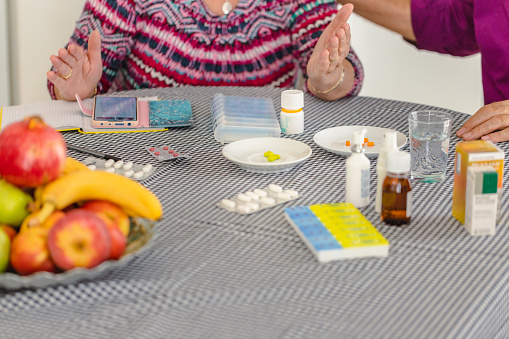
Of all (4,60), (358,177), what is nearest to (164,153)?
(358,177)

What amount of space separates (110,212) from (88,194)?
0.04 metres

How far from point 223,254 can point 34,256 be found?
10.0 inches

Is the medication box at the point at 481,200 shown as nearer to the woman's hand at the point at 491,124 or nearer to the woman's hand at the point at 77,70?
the woman's hand at the point at 491,124

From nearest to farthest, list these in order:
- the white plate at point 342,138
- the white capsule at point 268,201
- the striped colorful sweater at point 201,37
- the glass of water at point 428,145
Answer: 1. the white capsule at point 268,201
2. the glass of water at point 428,145
3. the white plate at point 342,138
4. the striped colorful sweater at point 201,37

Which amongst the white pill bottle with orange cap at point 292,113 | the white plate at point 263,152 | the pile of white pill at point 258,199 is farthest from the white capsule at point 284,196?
the white pill bottle with orange cap at point 292,113

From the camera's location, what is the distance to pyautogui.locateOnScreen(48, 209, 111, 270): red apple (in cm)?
79

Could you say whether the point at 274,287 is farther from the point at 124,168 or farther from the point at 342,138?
the point at 342,138

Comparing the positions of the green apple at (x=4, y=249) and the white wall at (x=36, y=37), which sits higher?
the white wall at (x=36, y=37)

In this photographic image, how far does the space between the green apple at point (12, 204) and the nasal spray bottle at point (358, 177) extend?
473 mm

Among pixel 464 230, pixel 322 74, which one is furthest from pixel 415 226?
pixel 322 74

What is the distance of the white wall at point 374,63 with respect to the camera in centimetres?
246

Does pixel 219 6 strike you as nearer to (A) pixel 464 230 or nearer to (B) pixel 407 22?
(B) pixel 407 22

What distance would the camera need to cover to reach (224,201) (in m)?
1.08

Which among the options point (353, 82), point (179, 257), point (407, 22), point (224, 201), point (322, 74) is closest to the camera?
point (179, 257)
